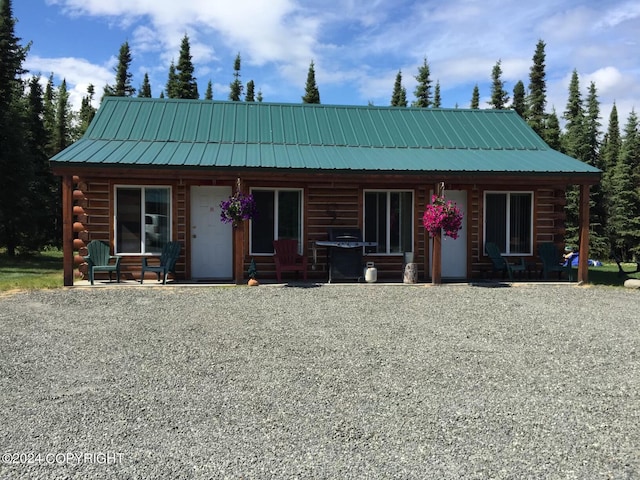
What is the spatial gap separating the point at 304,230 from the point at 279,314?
4.37 metres

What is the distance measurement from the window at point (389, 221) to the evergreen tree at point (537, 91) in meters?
27.3

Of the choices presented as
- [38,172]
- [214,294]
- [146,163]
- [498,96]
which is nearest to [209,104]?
[146,163]

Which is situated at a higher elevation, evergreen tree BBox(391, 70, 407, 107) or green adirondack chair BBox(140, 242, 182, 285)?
evergreen tree BBox(391, 70, 407, 107)

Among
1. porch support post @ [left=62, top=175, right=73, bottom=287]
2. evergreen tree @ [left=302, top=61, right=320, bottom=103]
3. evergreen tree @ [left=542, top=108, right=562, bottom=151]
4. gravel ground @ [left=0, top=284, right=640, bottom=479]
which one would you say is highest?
evergreen tree @ [left=302, top=61, right=320, bottom=103]

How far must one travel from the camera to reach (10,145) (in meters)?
18.3

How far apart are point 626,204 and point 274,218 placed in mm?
27950

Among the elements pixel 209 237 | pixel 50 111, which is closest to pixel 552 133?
pixel 209 237

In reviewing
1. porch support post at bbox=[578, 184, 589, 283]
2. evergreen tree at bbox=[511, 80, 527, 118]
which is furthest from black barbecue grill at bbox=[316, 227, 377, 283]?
evergreen tree at bbox=[511, 80, 527, 118]

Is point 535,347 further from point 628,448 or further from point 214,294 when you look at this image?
point 214,294

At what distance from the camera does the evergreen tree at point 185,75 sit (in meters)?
36.2

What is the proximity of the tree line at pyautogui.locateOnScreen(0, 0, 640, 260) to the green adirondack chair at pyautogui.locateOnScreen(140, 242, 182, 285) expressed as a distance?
34.7 ft

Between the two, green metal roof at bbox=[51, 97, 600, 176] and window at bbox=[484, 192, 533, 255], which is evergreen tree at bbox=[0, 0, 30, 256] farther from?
window at bbox=[484, 192, 533, 255]

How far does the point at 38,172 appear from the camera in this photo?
21359mm

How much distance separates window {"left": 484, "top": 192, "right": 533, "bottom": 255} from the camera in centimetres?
1209
